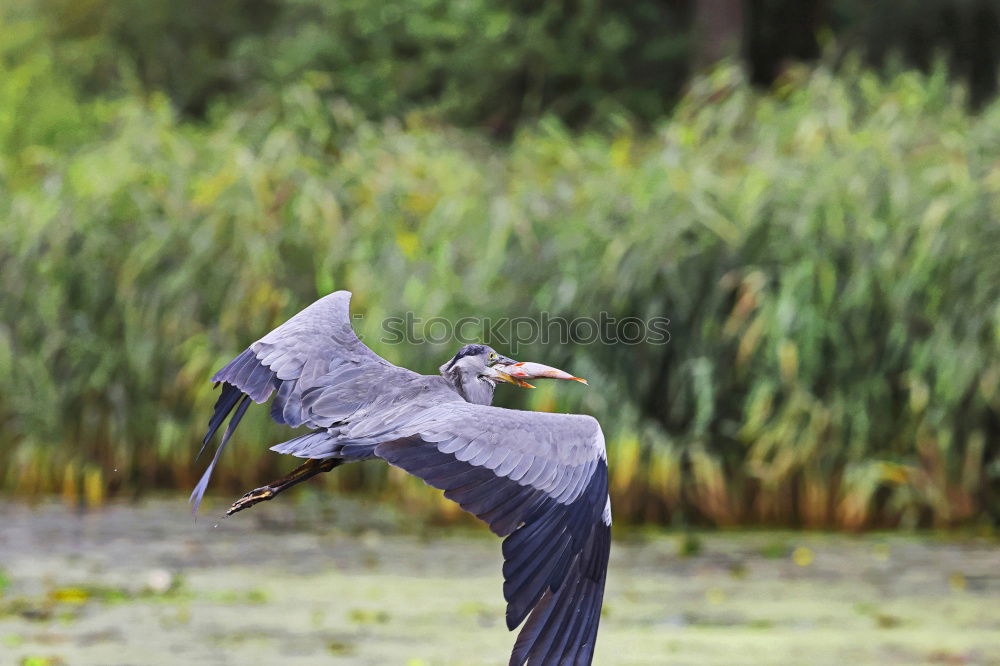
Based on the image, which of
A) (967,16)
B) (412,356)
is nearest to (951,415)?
(412,356)

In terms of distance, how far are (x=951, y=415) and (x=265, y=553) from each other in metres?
3.80

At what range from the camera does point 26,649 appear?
Answer: 6.42 metres

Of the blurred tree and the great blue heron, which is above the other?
the blurred tree

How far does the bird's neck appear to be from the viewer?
4.89 m

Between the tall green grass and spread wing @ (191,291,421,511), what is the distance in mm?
3809

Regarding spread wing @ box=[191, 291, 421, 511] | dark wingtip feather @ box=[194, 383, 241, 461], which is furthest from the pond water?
spread wing @ box=[191, 291, 421, 511]

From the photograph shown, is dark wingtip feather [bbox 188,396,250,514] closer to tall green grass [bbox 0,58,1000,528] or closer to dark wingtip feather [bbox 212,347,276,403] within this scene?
dark wingtip feather [bbox 212,347,276,403]

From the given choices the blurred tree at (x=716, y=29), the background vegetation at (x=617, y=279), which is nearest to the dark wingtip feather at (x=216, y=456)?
the background vegetation at (x=617, y=279)

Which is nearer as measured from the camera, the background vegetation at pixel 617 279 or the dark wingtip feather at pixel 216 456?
the dark wingtip feather at pixel 216 456

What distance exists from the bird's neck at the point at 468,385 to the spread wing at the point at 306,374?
13cm

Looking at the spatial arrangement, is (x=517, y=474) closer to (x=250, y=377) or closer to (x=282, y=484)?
(x=282, y=484)

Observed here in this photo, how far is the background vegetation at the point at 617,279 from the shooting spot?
882 cm

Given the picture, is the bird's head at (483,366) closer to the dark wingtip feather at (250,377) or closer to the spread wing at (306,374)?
the spread wing at (306,374)

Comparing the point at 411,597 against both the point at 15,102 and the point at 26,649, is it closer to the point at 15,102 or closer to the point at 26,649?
the point at 26,649
